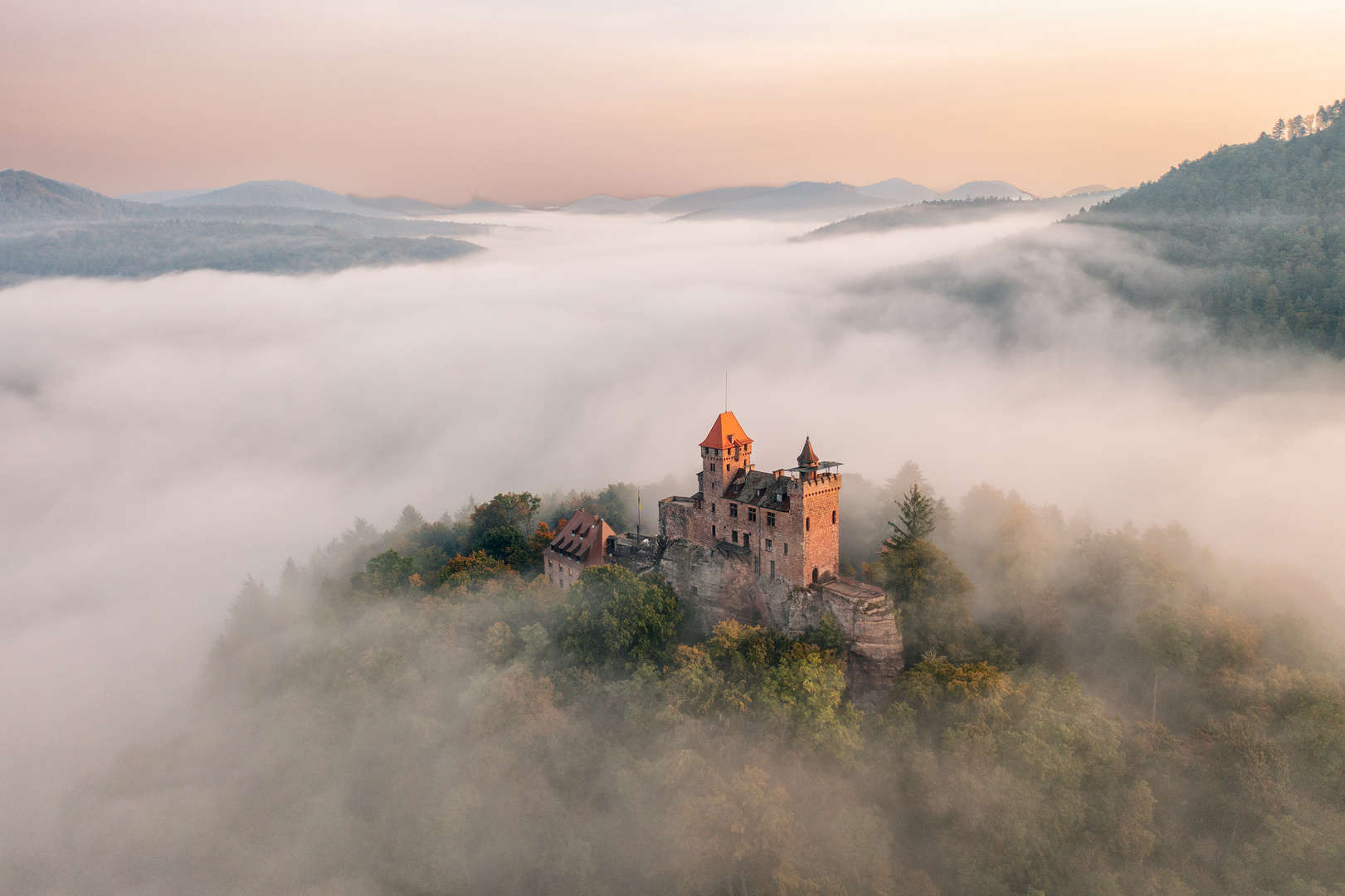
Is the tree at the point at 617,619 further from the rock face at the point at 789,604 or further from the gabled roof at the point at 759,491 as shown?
the gabled roof at the point at 759,491

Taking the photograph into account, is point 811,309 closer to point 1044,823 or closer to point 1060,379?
point 1060,379

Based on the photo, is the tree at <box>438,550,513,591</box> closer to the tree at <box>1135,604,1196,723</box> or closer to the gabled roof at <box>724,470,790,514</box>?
the gabled roof at <box>724,470,790,514</box>

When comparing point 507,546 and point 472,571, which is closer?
point 472,571

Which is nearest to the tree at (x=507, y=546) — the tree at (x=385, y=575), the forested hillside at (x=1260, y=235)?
the tree at (x=385, y=575)

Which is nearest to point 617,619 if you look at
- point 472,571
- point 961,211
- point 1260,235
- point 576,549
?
point 576,549

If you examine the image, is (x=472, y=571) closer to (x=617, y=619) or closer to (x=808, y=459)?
Result: (x=617, y=619)

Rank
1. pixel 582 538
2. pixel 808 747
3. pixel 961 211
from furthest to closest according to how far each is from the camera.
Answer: pixel 961 211 → pixel 582 538 → pixel 808 747

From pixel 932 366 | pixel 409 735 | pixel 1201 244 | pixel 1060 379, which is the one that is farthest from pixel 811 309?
pixel 409 735

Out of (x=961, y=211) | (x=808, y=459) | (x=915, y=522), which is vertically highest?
(x=961, y=211)
